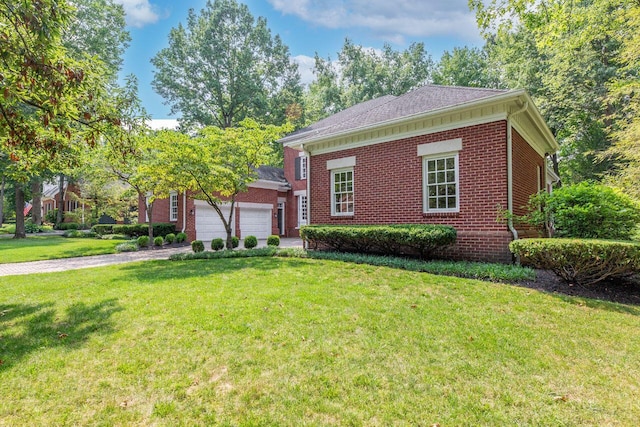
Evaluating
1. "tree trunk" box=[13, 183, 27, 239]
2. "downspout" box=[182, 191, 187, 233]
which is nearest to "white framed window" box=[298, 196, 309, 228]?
"downspout" box=[182, 191, 187, 233]

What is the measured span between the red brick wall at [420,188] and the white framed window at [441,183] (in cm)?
15

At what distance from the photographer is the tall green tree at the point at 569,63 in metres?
8.73

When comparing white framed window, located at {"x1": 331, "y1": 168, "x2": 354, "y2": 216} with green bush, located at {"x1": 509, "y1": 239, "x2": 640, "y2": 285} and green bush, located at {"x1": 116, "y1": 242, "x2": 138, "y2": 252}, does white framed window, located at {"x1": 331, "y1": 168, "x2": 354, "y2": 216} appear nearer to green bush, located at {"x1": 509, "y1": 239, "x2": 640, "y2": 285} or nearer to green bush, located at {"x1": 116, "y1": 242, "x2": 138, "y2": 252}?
green bush, located at {"x1": 509, "y1": 239, "x2": 640, "y2": 285}

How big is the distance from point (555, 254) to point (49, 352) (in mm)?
7349

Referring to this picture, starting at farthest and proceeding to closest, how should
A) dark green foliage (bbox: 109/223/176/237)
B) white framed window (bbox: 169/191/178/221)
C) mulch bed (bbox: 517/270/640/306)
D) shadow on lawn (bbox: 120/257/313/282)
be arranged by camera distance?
white framed window (bbox: 169/191/178/221) < dark green foliage (bbox: 109/223/176/237) < shadow on lawn (bbox: 120/257/313/282) < mulch bed (bbox: 517/270/640/306)

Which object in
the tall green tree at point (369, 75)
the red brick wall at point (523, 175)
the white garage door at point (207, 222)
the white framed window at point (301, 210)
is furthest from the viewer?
the tall green tree at point (369, 75)

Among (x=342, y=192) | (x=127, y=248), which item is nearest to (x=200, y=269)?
(x=342, y=192)

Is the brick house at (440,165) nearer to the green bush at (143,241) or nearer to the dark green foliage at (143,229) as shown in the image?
the green bush at (143,241)

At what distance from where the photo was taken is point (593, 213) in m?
6.71

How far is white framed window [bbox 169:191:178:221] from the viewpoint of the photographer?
18.8 meters

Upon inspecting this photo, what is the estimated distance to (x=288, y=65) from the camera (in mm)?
30406

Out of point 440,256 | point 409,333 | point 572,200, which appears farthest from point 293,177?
point 409,333

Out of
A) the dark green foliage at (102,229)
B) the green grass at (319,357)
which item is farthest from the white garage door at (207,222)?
the green grass at (319,357)

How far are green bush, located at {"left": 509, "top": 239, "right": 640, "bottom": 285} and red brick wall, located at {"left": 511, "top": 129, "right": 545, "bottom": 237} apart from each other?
96.1 inches
